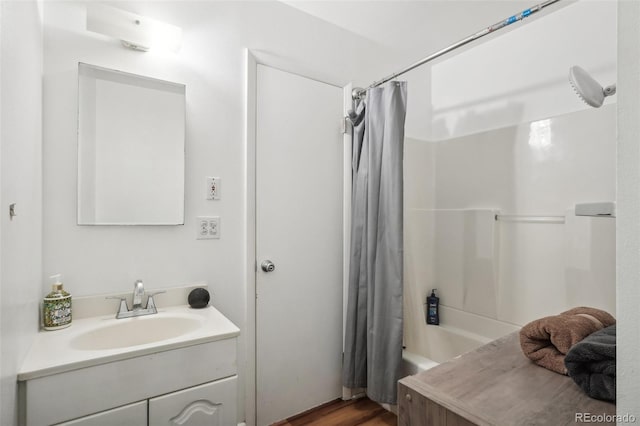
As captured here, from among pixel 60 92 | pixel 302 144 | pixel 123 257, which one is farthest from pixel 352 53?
pixel 123 257

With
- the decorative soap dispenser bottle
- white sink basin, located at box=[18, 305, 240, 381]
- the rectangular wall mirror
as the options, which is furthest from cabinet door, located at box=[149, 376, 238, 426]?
the rectangular wall mirror

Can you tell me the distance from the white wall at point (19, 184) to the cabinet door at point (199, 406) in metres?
0.37

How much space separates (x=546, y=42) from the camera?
6.16 feet

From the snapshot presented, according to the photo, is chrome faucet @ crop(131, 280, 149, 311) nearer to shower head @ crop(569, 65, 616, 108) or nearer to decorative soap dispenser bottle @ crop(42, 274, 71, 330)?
decorative soap dispenser bottle @ crop(42, 274, 71, 330)

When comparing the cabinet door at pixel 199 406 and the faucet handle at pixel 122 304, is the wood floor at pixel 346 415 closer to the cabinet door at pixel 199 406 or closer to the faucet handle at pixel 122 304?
the cabinet door at pixel 199 406

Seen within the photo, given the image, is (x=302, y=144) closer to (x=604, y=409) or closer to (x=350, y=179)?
(x=350, y=179)

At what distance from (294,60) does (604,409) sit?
193 cm

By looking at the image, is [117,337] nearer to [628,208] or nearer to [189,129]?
[189,129]

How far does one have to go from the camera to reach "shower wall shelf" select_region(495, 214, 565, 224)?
1762mm

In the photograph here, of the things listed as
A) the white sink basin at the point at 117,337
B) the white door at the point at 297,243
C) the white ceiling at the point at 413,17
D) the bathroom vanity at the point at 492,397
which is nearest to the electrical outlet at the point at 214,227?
the white door at the point at 297,243

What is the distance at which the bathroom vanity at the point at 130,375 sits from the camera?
913mm

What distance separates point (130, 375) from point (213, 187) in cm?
87

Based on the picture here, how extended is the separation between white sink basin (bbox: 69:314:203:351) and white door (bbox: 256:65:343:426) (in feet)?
1.46

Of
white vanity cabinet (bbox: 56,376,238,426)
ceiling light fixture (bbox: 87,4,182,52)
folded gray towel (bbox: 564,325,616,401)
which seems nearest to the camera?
folded gray towel (bbox: 564,325,616,401)
